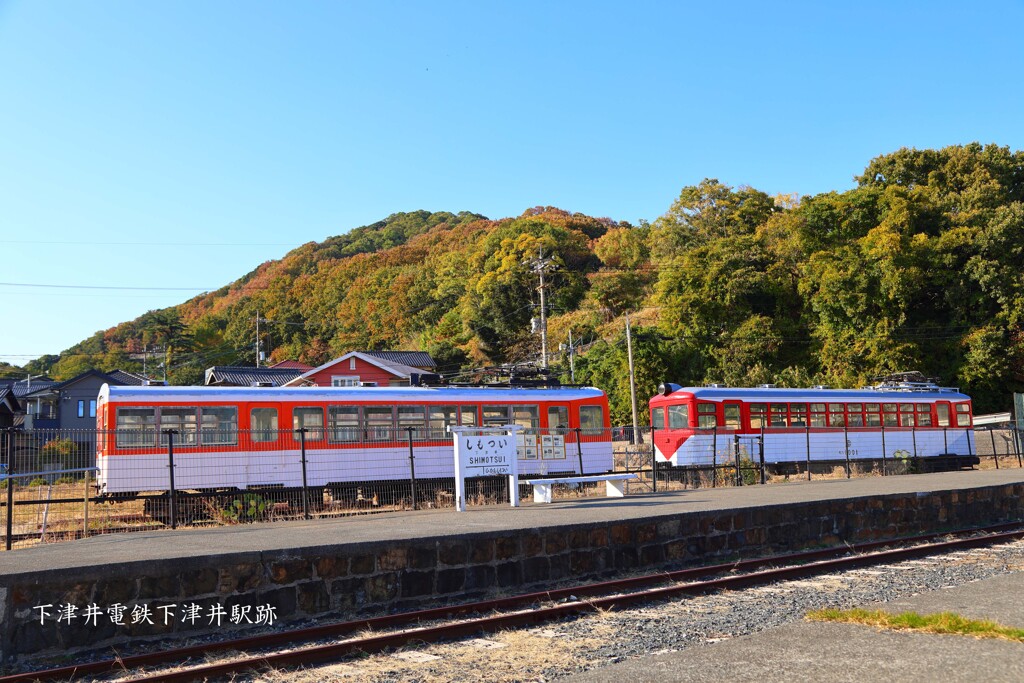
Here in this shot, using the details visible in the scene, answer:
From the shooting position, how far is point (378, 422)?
18.9 m

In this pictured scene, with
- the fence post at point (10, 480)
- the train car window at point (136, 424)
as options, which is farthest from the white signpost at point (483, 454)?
the train car window at point (136, 424)

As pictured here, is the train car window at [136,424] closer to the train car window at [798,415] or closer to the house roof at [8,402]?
the train car window at [798,415]

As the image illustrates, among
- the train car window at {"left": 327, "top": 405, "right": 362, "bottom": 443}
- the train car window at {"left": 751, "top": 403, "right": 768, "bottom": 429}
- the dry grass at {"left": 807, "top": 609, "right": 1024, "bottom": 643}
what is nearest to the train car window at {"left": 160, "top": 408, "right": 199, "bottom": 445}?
the train car window at {"left": 327, "top": 405, "right": 362, "bottom": 443}

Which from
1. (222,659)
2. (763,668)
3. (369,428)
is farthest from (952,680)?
(369,428)

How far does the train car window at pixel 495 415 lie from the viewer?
65.9ft

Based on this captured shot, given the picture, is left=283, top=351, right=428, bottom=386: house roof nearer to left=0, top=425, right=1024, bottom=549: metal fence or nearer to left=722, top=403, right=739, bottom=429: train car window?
left=722, top=403, right=739, bottom=429: train car window

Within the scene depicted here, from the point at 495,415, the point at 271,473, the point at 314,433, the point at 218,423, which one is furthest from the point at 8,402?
the point at 495,415

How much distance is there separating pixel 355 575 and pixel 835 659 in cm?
449

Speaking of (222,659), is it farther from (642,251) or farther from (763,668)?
(642,251)

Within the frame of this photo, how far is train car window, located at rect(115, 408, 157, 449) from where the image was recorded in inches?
649

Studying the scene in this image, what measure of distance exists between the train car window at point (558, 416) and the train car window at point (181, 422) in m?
7.98

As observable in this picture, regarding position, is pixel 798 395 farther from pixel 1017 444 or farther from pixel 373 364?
pixel 373 364

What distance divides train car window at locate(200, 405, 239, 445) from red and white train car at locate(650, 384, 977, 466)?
10.6 m

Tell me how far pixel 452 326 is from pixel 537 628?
57.0m
